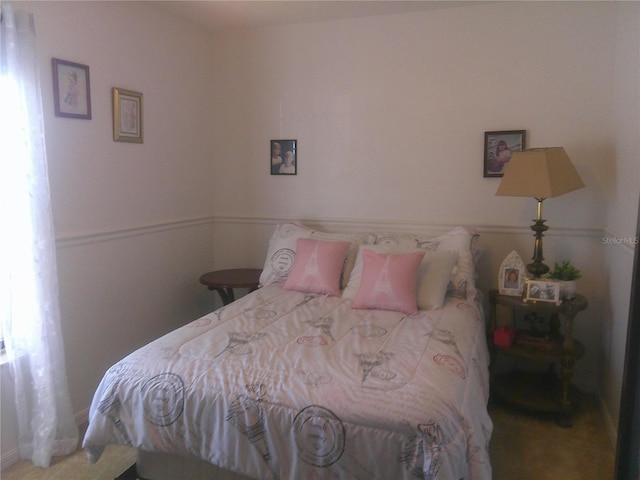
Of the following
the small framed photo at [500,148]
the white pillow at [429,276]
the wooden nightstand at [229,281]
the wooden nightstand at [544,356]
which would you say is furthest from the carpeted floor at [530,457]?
the small framed photo at [500,148]

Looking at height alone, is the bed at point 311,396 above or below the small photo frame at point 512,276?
below

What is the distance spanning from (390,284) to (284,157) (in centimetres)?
148

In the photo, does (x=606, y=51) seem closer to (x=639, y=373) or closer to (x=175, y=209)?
(x=639, y=373)

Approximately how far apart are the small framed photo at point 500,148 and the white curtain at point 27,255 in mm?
2505

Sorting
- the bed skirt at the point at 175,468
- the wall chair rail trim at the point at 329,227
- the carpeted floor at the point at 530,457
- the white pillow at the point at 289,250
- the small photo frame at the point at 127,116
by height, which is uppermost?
the small photo frame at the point at 127,116

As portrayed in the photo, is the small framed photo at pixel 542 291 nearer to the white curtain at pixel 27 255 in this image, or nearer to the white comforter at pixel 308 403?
the white comforter at pixel 308 403

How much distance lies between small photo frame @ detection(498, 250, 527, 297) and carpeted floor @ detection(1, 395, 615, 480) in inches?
27.9

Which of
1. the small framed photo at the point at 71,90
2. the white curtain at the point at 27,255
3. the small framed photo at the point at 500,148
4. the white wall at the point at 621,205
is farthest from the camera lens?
the small framed photo at the point at 500,148

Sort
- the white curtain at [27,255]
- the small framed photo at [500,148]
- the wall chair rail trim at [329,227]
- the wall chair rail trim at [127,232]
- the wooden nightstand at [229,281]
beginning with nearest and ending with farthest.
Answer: the white curtain at [27,255] < the wall chair rail trim at [127,232] < the wall chair rail trim at [329,227] < the small framed photo at [500,148] < the wooden nightstand at [229,281]

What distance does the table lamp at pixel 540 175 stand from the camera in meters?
2.54

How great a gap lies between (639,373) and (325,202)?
7.34ft

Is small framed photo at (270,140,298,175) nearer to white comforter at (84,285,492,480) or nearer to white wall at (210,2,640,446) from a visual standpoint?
white wall at (210,2,640,446)

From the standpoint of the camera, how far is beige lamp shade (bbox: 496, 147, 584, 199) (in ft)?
8.34

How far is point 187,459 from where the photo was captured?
1884 millimetres
